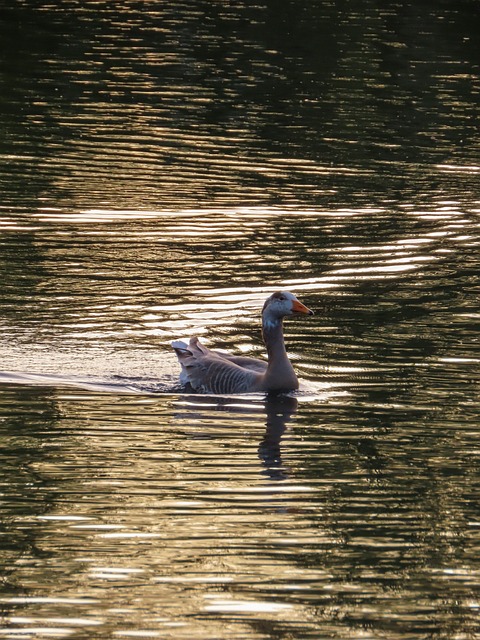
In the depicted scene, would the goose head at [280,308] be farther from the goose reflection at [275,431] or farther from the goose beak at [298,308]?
the goose reflection at [275,431]

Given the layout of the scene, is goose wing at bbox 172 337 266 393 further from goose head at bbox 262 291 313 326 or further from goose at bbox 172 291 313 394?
goose head at bbox 262 291 313 326

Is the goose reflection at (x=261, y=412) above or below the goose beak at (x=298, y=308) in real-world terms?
below

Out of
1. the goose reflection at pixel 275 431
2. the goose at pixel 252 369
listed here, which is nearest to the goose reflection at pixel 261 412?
the goose reflection at pixel 275 431

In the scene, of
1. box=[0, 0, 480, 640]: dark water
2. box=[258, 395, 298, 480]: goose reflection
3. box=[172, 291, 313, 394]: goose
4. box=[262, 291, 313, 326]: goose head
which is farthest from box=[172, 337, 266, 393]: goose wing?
box=[262, 291, 313, 326]: goose head

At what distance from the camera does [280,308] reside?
746 inches

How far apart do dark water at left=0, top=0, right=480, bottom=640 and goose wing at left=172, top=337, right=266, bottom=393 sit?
326 millimetres

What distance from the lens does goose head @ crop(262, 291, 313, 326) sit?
18875 mm

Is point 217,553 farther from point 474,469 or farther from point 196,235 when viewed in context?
point 196,235

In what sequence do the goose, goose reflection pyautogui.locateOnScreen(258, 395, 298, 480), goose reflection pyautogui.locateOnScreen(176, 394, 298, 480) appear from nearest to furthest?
goose reflection pyautogui.locateOnScreen(258, 395, 298, 480) < goose reflection pyautogui.locateOnScreen(176, 394, 298, 480) < the goose

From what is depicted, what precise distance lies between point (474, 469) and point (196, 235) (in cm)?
1155

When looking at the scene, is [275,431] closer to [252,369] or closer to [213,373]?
[213,373]

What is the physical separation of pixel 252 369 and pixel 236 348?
5.37 feet

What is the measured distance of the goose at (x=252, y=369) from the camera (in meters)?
18.6

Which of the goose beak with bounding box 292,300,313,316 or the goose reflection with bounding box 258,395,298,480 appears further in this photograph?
the goose beak with bounding box 292,300,313,316
